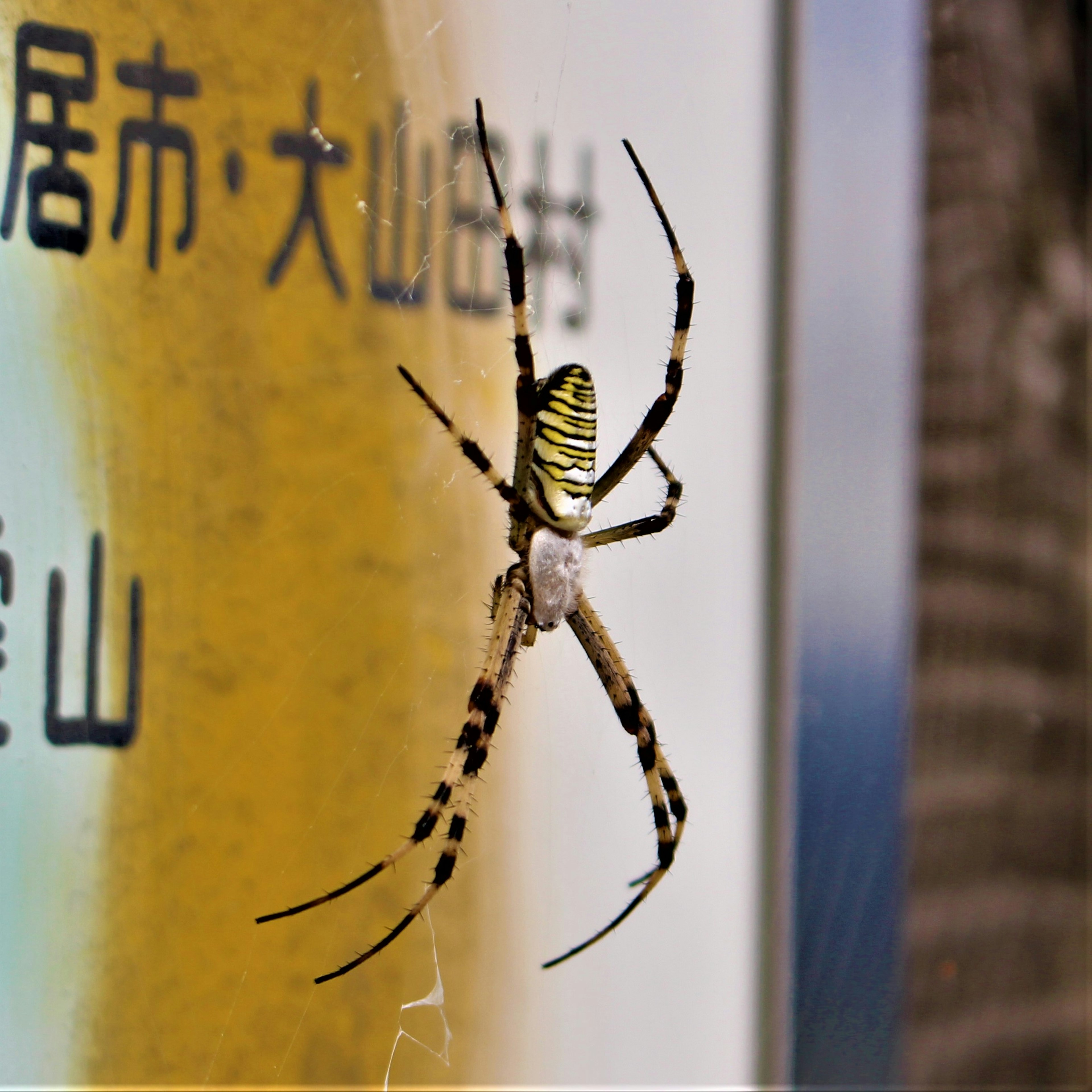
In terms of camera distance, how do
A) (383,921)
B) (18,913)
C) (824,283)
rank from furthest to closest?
1. (824,283)
2. (383,921)
3. (18,913)

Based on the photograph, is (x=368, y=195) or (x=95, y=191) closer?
(x=95, y=191)

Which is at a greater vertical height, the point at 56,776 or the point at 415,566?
the point at 415,566

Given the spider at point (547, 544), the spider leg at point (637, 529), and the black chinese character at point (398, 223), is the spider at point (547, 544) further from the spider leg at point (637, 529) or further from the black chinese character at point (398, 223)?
the black chinese character at point (398, 223)

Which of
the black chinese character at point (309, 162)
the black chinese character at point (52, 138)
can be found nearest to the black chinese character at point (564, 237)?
the black chinese character at point (309, 162)

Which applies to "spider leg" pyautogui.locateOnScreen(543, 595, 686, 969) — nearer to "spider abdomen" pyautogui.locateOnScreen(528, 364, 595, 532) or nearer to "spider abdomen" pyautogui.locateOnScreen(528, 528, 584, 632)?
"spider abdomen" pyautogui.locateOnScreen(528, 528, 584, 632)

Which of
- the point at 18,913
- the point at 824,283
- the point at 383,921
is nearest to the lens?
the point at 18,913

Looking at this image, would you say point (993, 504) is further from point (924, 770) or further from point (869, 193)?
point (869, 193)

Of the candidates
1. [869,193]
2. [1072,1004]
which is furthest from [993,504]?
[1072,1004]

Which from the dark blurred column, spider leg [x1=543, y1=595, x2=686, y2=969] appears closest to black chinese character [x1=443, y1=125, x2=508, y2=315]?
spider leg [x1=543, y1=595, x2=686, y2=969]
